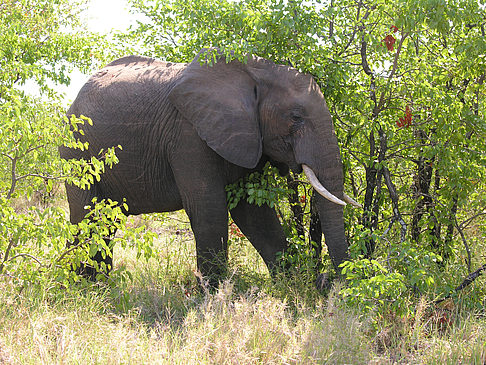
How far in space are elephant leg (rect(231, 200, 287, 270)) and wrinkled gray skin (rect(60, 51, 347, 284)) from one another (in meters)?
0.01

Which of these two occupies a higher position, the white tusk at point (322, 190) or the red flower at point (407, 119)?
the red flower at point (407, 119)

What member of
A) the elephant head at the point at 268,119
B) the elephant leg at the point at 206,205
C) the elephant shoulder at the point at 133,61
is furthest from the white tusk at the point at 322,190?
the elephant shoulder at the point at 133,61

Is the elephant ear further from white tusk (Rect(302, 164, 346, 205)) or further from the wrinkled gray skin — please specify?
white tusk (Rect(302, 164, 346, 205))

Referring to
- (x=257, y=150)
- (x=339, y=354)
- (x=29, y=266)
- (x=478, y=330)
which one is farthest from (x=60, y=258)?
(x=478, y=330)

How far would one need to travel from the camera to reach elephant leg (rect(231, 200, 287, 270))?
20.8ft

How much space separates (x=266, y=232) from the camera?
6.34m

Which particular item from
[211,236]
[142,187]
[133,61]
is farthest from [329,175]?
[133,61]

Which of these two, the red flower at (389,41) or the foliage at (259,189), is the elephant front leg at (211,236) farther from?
the red flower at (389,41)

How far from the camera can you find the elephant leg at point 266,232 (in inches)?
250

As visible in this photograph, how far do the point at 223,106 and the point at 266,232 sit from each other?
1.41m

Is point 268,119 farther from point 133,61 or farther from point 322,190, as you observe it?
point 133,61

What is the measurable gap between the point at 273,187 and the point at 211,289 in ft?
3.86

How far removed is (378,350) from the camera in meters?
4.56

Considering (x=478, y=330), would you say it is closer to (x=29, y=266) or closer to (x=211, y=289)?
(x=211, y=289)
